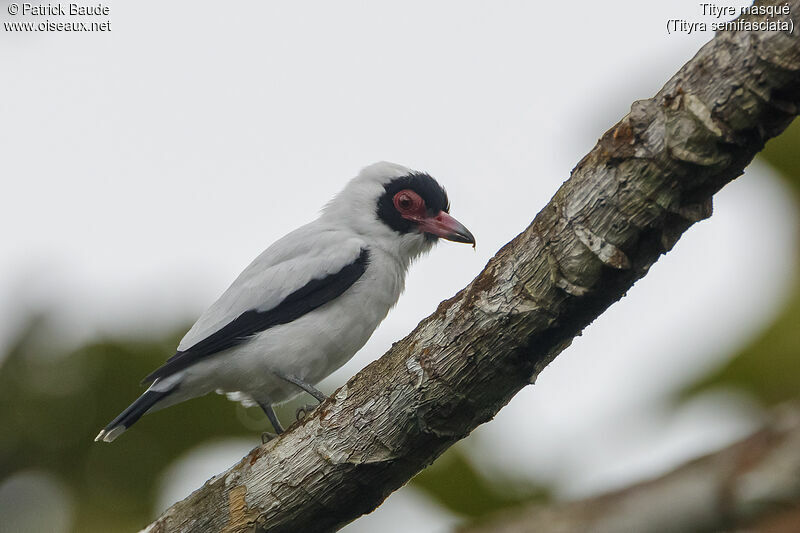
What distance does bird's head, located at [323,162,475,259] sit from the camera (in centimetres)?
706

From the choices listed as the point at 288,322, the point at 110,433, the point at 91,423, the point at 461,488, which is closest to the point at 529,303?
the point at 288,322

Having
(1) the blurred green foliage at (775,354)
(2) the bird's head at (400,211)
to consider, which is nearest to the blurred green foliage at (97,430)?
(1) the blurred green foliage at (775,354)

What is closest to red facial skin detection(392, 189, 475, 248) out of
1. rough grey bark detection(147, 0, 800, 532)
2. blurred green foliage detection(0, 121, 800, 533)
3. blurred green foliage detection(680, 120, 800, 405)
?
blurred green foliage detection(0, 121, 800, 533)

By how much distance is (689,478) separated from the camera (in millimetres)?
4363

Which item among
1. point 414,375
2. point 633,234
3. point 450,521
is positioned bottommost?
point 450,521

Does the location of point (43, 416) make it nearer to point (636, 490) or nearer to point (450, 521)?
point (450, 521)

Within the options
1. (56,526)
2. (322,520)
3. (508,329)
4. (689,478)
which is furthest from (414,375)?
(56,526)

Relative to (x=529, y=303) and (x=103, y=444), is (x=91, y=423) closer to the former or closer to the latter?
(x=103, y=444)

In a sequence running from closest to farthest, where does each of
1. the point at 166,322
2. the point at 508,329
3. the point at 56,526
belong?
the point at 508,329 → the point at 56,526 → the point at 166,322

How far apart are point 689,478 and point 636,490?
1.33 feet

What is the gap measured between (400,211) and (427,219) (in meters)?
0.22

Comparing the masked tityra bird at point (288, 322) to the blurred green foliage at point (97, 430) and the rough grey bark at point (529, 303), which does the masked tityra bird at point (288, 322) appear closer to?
the rough grey bark at point (529, 303)

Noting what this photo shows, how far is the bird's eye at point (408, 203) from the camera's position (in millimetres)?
7207

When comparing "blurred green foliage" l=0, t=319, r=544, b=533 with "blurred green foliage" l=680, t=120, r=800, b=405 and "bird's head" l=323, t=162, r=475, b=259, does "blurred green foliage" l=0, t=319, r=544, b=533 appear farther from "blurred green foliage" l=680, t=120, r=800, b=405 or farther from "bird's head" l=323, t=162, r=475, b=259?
"bird's head" l=323, t=162, r=475, b=259
